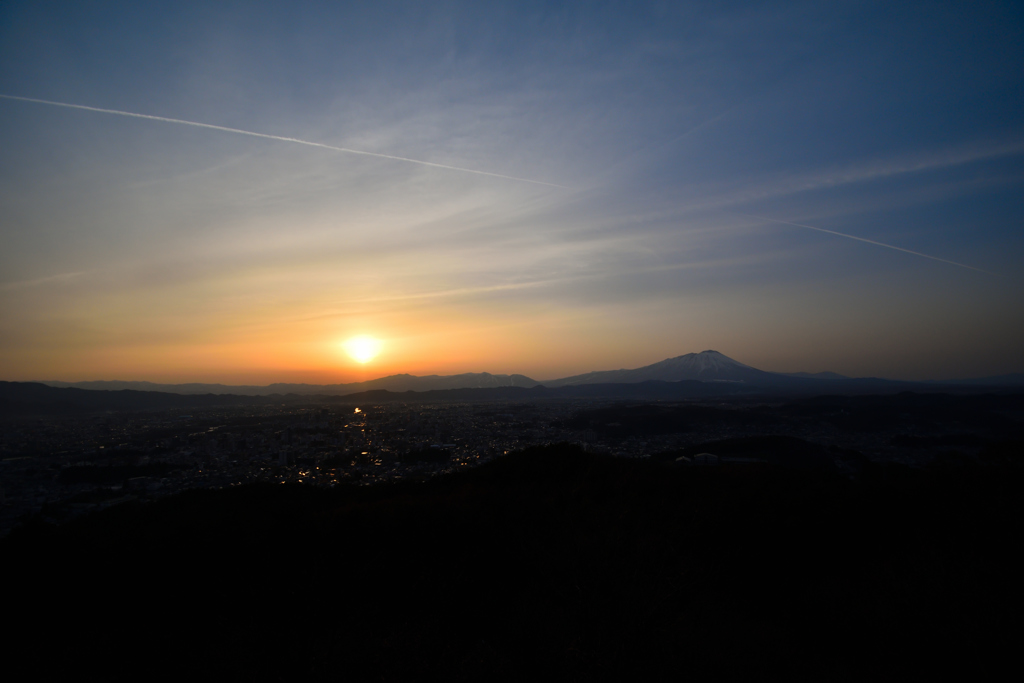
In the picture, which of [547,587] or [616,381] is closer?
[547,587]

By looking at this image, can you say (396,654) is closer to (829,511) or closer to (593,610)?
(593,610)

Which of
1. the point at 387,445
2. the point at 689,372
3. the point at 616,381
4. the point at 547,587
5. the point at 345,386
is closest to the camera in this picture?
the point at 547,587

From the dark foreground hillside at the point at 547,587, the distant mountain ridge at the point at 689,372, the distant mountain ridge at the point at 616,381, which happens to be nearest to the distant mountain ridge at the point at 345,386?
the distant mountain ridge at the point at 616,381

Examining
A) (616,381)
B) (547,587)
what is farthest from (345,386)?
(547,587)

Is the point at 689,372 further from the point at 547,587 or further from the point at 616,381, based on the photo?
the point at 547,587

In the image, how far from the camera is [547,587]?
18.4ft

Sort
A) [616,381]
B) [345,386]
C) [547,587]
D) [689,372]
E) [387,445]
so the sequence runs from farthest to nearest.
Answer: [689,372]
[616,381]
[345,386]
[387,445]
[547,587]

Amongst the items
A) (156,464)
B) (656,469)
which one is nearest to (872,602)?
(656,469)

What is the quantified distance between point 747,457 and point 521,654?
65.2ft

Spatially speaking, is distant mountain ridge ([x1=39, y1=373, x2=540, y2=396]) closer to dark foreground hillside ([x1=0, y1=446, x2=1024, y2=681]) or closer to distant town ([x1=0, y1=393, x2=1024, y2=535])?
distant town ([x1=0, y1=393, x2=1024, y2=535])

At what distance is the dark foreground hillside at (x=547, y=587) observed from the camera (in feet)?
15.0

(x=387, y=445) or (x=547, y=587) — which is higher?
(x=547, y=587)

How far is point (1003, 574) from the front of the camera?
5809 millimetres

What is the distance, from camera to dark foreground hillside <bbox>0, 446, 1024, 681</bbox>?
4574 mm
